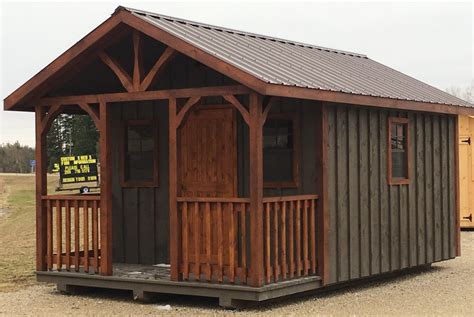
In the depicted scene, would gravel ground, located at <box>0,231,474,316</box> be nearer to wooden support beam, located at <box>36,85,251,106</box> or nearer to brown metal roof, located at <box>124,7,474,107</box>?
wooden support beam, located at <box>36,85,251,106</box>

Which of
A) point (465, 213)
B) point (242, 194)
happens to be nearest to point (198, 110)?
point (242, 194)

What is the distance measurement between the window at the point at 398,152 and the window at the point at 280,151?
200cm

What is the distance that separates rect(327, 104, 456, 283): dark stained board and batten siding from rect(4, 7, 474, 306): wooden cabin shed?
0.10ft

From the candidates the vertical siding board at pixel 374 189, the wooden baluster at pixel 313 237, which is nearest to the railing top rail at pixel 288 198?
the wooden baluster at pixel 313 237

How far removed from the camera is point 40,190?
1229 cm

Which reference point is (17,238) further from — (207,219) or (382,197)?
(207,219)

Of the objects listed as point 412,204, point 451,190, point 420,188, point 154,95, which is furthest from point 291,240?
point 451,190

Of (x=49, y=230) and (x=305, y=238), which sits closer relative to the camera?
(x=305, y=238)

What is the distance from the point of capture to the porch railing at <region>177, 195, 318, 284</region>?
33.9 ft

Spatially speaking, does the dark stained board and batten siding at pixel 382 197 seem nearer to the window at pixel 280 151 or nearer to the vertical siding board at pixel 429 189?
the vertical siding board at pixel 429 189

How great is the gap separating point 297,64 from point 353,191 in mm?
1899

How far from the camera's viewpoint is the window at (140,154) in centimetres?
1276

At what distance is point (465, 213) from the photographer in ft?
71.6

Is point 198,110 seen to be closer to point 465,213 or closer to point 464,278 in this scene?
point 464,278
